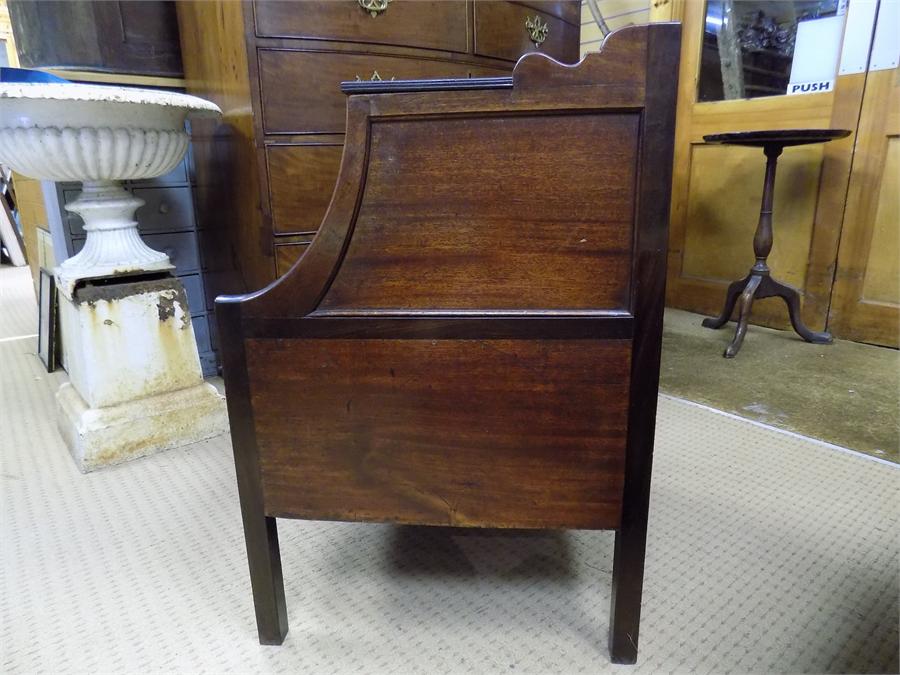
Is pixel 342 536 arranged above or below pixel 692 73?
below

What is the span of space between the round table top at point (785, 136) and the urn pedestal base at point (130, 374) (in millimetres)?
1825

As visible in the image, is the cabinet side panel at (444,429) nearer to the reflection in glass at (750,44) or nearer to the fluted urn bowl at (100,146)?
the fluted urn bowl at (100,146)

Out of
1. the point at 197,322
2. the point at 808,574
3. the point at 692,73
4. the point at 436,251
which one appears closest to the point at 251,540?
the point at 436,251

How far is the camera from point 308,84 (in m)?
1.37

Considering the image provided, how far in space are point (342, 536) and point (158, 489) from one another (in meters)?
0.48

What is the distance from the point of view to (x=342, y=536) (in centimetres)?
113

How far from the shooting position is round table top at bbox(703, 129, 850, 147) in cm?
188

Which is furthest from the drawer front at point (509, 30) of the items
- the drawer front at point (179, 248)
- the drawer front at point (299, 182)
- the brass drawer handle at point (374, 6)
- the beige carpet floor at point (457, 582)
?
the beige carpet floor at point (457, 582)

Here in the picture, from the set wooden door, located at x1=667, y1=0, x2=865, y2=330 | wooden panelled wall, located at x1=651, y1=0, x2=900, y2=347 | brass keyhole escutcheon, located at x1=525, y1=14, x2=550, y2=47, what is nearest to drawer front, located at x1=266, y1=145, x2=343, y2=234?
brass keyhole escutcheon, located at x1=525, y1=14, x2=550, y2=47

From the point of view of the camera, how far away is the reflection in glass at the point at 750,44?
2227mm

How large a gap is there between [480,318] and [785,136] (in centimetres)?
175

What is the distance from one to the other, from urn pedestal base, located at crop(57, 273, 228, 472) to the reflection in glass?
2302 millimetres

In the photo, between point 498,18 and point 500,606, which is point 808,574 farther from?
point 498,18

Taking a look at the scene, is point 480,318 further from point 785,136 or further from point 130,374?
point 785,136
